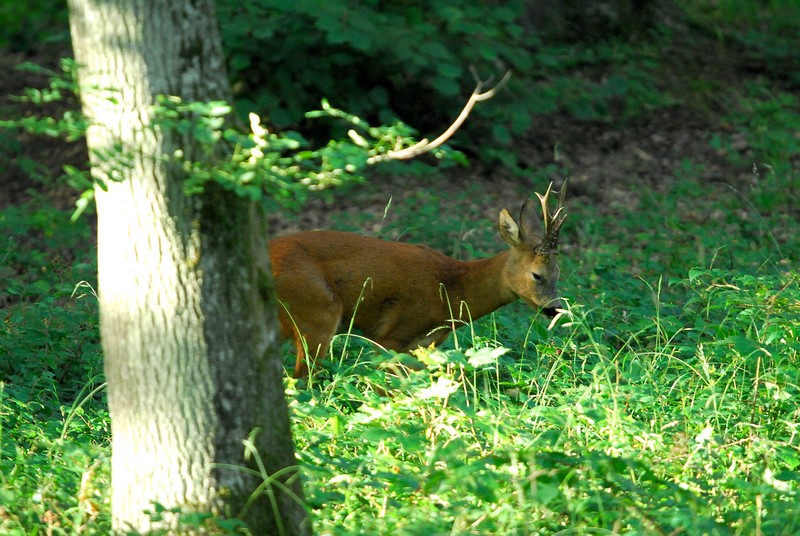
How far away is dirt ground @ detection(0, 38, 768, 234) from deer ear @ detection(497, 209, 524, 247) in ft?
8.81

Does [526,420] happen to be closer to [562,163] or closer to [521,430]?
[521,430]

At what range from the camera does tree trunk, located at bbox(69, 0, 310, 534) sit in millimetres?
3496

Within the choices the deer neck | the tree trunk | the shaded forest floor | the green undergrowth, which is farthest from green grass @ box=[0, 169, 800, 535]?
the shaded forest floor

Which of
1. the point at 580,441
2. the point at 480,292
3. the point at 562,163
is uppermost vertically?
the point at 580,441

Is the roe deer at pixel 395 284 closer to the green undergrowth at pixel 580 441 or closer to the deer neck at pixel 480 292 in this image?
the deer neck at pixel 480 292

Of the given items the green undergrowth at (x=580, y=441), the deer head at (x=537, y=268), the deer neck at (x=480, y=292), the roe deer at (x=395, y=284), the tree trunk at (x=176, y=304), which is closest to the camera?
the tree trunk at (x=176, y=304)

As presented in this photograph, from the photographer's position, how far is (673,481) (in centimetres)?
407

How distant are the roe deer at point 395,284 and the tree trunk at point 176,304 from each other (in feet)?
7.16

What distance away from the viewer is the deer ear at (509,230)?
690cm

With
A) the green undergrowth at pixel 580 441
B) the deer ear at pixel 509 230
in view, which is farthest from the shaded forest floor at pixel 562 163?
the green undergrowth at pixel 580 441

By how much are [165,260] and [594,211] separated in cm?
697

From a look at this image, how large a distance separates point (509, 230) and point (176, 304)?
3.66 metres

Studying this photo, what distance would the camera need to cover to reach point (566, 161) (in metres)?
11.2

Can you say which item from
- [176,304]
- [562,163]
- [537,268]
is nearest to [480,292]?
[537,268]
